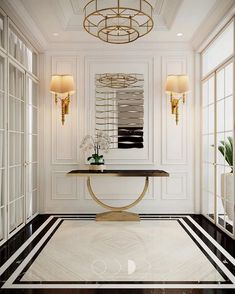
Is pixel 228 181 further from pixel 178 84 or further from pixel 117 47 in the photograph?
pixel 117 47

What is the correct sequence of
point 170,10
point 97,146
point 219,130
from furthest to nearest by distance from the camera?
1. point 97,146
2. point 219,130
3. point 170,10

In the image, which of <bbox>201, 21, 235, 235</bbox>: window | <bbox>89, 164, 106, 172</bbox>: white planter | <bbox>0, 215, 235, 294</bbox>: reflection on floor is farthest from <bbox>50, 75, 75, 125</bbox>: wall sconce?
<bbox>201, 21, 235, 235</bbox>: window

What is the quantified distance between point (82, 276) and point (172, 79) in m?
3.46

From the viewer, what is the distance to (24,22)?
424 centimetres

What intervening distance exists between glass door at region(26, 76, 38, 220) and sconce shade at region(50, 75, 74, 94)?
37 centimetres

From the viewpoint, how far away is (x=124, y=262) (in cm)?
305

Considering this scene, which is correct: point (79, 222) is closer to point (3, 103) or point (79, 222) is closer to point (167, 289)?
point (3, 103)

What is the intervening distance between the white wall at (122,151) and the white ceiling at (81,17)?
0.37 metres

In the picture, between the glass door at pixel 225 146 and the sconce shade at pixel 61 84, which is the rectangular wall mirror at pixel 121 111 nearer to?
the sconce shade at pixel 61 84

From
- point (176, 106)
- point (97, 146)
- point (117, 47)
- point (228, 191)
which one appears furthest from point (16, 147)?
point (228, 191)

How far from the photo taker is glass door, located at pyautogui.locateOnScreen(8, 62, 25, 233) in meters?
4.02

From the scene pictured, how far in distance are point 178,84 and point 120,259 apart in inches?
120

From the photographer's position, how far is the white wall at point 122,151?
5.36 meters

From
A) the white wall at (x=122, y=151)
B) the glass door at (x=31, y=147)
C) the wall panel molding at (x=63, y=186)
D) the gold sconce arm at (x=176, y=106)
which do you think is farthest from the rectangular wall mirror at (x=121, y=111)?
the glass door at (x=31, y=147)
